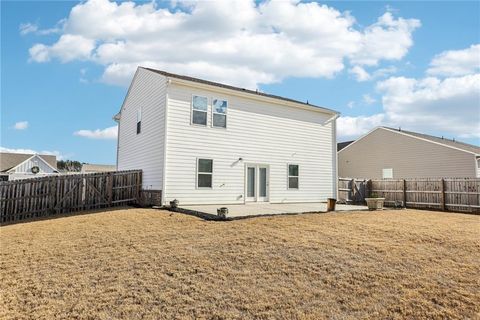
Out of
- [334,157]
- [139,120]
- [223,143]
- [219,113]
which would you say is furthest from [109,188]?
[334,157]

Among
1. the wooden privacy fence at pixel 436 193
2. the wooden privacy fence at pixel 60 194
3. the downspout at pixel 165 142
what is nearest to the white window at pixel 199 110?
the downspout at pixel 165 142

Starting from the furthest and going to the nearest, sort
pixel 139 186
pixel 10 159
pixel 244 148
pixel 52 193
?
pixel 10 159 < pixel 244 148 < pixel 139 186 < pixel 52 193

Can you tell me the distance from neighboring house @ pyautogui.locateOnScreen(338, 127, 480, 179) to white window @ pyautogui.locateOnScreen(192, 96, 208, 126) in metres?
18.5

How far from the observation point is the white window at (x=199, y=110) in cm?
1448

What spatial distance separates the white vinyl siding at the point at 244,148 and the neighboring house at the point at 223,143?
0.14 ft

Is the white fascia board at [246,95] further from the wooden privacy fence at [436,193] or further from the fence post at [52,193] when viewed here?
the fence post at [52,193]

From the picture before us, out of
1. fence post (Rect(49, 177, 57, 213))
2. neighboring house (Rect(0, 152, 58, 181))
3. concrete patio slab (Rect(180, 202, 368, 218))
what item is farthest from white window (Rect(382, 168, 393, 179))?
neighboring house (Rect(0, 152, 58, 181))

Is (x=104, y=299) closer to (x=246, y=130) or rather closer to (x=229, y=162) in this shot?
(x=229, y=162)

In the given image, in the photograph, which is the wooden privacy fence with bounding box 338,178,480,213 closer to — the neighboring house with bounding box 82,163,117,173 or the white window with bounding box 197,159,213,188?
the white window with bounding box 197,159,213,188

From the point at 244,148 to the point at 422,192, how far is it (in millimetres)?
10154

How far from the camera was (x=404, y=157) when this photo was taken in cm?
2597

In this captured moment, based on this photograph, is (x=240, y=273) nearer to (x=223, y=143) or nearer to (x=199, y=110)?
(x=223, y=143)

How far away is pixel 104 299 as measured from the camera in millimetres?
4645

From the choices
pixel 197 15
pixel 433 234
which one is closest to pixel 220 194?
pixel 197 15
